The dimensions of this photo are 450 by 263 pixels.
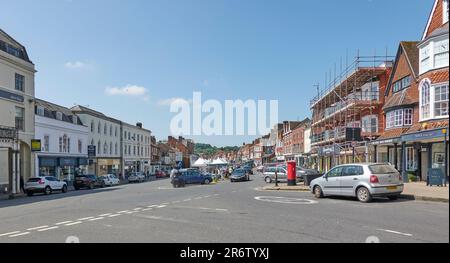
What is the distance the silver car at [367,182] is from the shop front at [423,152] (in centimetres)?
720

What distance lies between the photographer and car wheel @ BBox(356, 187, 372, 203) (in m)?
15.5

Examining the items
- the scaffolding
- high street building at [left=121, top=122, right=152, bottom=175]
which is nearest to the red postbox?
the scaffolding

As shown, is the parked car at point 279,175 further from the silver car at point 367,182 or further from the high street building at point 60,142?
the high street building at point 60,142

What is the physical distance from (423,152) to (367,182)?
48.3ft

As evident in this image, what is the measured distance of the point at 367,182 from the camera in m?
15.5

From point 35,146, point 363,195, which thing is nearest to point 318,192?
point 363,195

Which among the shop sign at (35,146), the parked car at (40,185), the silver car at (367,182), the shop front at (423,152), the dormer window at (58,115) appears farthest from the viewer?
the dormer window at (58,115)

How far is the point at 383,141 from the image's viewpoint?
2838 cm

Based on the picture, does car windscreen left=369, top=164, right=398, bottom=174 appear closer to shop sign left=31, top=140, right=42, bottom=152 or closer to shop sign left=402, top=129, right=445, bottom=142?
shop sign left=402, top=129, right=445, bottom=142

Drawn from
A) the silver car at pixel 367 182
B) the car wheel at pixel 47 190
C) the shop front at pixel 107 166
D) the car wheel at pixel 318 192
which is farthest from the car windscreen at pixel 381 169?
the shop front at pixel 107 166

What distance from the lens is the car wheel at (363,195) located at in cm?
1547

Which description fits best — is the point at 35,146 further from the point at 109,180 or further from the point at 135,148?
the point at 135,148
